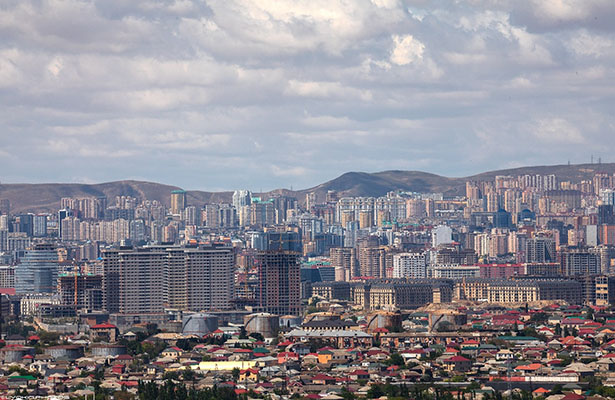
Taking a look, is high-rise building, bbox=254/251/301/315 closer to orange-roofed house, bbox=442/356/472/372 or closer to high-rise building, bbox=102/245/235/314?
high-rise building, bbox=102/245/235/314

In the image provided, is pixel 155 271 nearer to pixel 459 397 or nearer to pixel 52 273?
pixel 52 273

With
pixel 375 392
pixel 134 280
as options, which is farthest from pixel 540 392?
pixel 134 280

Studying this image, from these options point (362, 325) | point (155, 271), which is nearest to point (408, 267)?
point (155, 271)

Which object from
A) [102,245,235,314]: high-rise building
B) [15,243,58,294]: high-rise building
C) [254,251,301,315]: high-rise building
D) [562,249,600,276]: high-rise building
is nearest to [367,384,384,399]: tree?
[254,251,301,315]: high-rise building

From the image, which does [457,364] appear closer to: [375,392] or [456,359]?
[456,359]

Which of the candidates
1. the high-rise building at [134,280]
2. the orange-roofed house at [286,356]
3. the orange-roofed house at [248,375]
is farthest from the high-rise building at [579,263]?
the orange-roofed house at [248,375]

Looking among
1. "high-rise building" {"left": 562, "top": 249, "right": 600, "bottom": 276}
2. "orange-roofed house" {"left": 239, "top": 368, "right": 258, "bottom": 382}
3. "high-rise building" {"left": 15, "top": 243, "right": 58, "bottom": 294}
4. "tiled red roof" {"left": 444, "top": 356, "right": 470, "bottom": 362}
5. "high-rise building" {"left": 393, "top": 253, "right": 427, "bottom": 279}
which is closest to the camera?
"orange-roofed house" {"left": 239, "top": 368, "right": 258, "bottom": 382}

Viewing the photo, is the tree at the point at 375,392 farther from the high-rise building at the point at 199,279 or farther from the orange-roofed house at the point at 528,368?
the high-rise building at the point at 199,279
